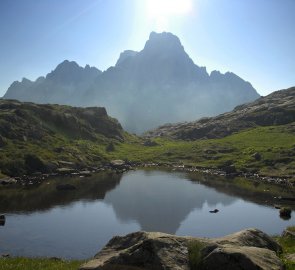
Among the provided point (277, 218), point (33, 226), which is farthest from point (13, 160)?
point (277, 218)

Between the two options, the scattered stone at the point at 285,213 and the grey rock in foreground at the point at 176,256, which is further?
the scattered stone at the point at 285,213

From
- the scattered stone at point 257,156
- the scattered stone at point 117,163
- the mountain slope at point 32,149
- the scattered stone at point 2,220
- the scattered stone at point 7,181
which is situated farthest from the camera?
the scattered stone at point 257,156

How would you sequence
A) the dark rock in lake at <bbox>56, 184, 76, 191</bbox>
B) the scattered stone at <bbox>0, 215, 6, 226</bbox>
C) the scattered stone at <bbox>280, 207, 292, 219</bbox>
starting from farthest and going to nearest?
1. the dark rock in lake at <bbox>56, 184, 76, 191</bbox>
2. the scattered stone at <bbox>280, 207, 292, 219</bbox>
3. the scattered stone at <bbox>0, 215, 6, 226</bbox>

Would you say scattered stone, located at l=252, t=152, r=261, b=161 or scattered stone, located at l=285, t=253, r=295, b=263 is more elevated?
scattered stone, located at l=252, t=152, r=261, b=161

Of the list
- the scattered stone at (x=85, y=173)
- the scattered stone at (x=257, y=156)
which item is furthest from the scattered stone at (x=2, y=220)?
the scattered stone at (x=257, y=156)

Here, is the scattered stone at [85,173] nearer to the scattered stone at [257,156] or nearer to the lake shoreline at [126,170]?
the lake shoreline at [126,170]

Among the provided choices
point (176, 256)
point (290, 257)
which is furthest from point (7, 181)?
point (290, 257)

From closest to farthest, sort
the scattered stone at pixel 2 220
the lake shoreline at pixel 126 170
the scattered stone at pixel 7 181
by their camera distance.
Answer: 1. the scattered stone at pixel 2 220
2. the scattered stone at pixel 7 181
3. the lake shoreline at pixel 126 170

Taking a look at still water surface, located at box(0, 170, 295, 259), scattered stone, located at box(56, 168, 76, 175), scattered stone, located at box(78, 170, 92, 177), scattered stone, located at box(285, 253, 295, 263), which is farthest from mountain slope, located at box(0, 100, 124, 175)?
scattered stone, located at box(285, 253, 295, 263)

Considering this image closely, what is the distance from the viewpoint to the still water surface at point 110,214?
58.9 metres

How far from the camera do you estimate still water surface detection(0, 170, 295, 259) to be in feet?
193

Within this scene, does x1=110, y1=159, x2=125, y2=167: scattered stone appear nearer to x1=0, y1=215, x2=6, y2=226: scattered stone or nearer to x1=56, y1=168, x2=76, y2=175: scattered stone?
x1=56, y1=168, x2=76, y2=175: scattered stone

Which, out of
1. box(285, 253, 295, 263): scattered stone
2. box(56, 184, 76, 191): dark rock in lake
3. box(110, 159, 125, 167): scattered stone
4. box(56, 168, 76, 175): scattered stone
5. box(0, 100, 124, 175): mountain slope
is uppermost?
box(0, 100, 124, 175): mountain slope

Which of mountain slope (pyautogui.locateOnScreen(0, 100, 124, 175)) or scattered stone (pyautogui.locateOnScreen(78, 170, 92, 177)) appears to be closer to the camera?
mountain slope (pyautogui.locateOnScreen(0, 100, 124, 175))
